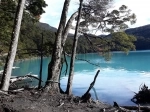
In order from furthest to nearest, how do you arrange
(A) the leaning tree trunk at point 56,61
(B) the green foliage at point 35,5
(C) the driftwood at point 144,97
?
1. (C) the driftwood at point 144,97
2. (B) the green foliage at point 35,5
3. (A) the leaning tree trunk at point 56,61

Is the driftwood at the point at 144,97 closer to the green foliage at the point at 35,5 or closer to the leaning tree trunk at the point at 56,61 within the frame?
the green foliage at the point at 35,5

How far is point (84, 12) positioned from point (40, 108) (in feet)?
27.7

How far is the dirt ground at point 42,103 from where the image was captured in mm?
10697

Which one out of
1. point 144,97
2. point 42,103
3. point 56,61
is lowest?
point 144,97

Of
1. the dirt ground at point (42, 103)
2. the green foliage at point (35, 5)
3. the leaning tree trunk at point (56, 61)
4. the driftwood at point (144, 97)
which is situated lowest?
the driftwood at point (144, 97)

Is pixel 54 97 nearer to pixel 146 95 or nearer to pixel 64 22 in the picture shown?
pixel 64 22

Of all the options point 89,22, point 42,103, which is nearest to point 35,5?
point 89,22

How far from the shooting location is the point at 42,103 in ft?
38.1

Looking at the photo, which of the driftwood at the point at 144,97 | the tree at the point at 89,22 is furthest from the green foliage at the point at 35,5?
the driftwood at the point at 144,97

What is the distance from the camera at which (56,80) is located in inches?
572

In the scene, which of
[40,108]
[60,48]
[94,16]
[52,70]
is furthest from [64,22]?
[40,108]

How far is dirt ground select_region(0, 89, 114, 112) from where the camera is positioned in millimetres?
10697

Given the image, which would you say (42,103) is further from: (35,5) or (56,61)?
(35,5)

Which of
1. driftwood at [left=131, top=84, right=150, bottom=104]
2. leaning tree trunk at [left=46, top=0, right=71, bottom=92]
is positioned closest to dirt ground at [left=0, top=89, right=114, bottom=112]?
leaning tree trunk at [left=46, top=0, right=71, bottom=92]
